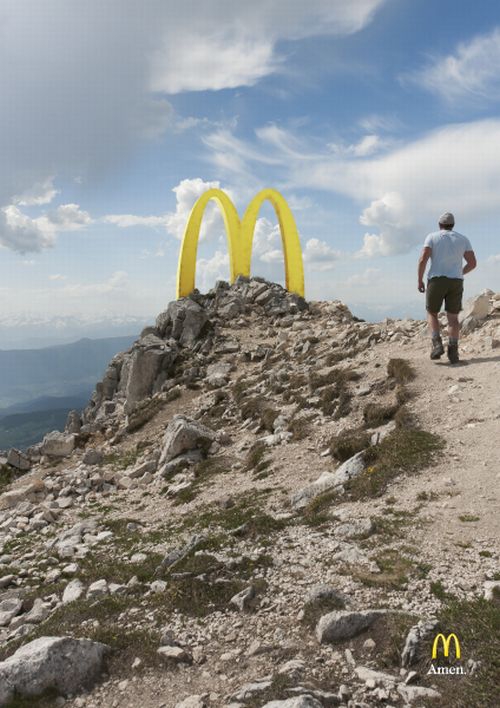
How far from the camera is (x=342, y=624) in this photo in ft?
16.2

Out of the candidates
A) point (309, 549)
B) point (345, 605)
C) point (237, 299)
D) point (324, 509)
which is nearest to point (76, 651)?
point (345, 605)

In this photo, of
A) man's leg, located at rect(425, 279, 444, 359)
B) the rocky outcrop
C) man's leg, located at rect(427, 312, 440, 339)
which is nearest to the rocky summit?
man's leg, located at rect(427, 312, 440, 339)

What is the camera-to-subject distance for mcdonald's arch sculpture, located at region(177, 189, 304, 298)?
43.2m

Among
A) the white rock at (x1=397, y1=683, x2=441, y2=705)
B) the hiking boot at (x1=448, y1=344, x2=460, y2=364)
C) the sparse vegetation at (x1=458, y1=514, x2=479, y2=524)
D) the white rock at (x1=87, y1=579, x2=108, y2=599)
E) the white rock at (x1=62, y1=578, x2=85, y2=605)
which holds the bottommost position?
the white rock at (x1=62, y1=578, x2=85, y2=605)

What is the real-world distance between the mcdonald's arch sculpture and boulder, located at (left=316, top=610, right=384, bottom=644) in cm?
3968

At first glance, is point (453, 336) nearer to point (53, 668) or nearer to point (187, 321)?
point (53, 668)

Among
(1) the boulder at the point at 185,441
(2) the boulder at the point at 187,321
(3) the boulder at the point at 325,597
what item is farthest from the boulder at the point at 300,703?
(2) the boulder at the point at 187,321

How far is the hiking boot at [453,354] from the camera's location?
46.5ft

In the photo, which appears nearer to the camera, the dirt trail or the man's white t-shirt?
the dirt trail

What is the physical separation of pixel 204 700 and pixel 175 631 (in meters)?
1.22

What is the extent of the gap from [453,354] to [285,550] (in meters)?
9.62

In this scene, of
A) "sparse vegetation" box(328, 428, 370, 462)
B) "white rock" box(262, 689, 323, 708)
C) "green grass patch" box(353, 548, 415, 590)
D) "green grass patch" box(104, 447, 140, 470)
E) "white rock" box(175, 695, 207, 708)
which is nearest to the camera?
"white rock" box(262, 689, 323, 708)

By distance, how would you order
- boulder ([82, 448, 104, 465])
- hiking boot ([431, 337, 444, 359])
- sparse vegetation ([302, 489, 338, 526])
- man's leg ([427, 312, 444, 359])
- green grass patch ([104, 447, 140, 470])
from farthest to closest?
boulder ([82, 448, 104, 465]) → green grass patch ([104, 447, 140, 470]) → hiking boot ([431, 337, 444, 359]) → man's leg ([427, 312, 444, 359]) → sparse vegetation ([302, 489, 338, 526])

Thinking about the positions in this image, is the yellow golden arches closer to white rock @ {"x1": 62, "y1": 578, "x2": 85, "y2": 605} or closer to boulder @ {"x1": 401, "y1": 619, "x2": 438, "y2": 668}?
white rock @ {"x1": 62, "y1": 578, "x2": 85, "y2": 605}
